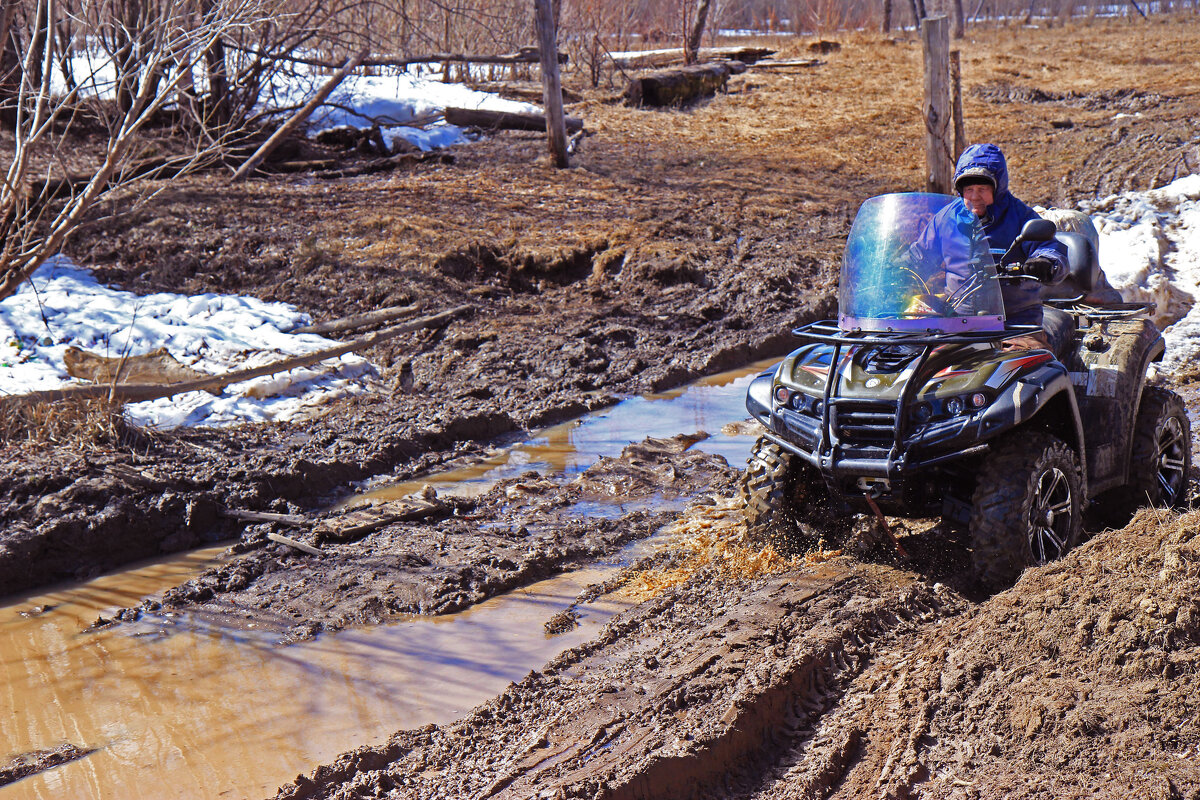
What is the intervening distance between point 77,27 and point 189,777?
6.61 m

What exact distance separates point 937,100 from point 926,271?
7.75 metres

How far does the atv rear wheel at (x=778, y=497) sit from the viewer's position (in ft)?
17.0

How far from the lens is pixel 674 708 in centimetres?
389

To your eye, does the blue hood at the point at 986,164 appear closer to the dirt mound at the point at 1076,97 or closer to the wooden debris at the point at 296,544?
the wooden debris at the point at 296,544

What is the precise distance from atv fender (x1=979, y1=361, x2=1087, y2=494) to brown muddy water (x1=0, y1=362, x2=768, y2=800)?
1.96 metres

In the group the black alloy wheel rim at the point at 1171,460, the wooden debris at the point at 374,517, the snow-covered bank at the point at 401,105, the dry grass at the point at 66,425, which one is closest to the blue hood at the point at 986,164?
the black alloy wheel rim at the point at 1171,460

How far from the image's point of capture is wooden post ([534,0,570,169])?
15102 millimetres

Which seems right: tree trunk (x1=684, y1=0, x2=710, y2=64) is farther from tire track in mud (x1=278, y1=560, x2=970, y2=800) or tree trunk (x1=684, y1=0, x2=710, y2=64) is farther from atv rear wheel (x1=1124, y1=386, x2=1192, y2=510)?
tire track in mud (x1=278, y1=560, x2=970, y2=800)

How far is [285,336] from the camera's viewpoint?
10.1m

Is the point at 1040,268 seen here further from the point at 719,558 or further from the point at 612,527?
the point at 612,527

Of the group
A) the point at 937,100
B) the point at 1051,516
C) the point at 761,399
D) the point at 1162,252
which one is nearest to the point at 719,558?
the point at 761,399

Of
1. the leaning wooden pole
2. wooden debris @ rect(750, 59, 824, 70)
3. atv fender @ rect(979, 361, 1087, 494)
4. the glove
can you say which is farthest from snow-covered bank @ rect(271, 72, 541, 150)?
atv fender @ rect(979, 361, 1087, 494)

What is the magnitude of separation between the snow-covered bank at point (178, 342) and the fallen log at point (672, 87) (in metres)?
11.6

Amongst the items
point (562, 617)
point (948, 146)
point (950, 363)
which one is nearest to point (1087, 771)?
point (950, 363)
